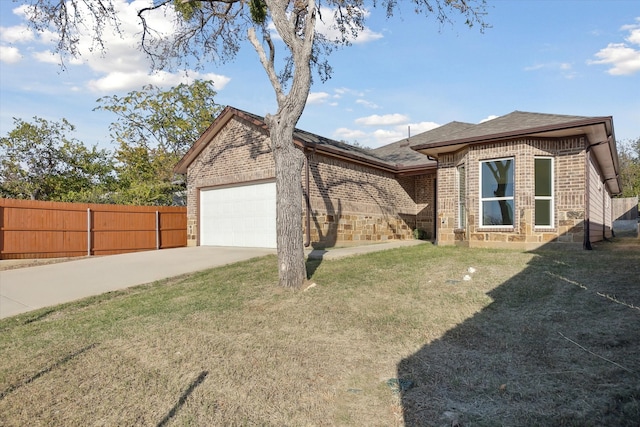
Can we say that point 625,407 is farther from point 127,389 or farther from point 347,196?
point 347,196

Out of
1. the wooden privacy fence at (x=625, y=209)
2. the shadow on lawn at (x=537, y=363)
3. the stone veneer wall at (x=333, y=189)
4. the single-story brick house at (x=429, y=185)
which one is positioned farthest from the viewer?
the wooden privacy fence at (x=625, y=209)

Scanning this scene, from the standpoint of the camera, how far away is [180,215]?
18797 mm

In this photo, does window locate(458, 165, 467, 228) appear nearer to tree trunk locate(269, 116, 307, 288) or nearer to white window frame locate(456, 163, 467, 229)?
white window frame locate(456, 163, 467, 229)

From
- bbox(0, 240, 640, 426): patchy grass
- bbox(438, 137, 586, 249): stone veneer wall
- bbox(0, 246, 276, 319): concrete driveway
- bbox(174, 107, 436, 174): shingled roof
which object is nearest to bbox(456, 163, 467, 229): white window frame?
bbox(438, 137, 586, 249): stone veneer wall

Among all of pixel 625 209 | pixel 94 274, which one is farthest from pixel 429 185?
pixel 625 209

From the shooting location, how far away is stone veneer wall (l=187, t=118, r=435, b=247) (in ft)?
46.2

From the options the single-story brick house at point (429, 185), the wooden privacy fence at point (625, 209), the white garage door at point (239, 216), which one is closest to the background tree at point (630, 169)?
the wooden privacy fence at point (625, 209)

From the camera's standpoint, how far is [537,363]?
162 inches

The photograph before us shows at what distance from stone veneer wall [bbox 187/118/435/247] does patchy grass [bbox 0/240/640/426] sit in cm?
644

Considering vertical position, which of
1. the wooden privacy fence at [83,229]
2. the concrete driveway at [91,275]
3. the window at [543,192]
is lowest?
the concrete driveway at [91,275]

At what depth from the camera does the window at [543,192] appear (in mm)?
10766

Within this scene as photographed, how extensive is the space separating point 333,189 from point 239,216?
385 cm

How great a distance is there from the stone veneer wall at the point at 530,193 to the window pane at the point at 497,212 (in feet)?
0.64

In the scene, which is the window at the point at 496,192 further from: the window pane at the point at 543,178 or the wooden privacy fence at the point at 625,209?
the wooden privacy fence at the point at 625,209
